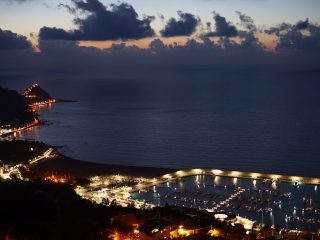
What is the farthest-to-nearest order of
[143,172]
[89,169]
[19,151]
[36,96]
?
[36,96] < [19,151] < [89,169] < [143,172]

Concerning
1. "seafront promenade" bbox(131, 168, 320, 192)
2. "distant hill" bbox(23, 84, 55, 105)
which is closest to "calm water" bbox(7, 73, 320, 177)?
"seafront promenade" bbox(131, 168, 320, 192)

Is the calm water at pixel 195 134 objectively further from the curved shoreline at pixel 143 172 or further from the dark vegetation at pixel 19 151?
the curved shoreline at pixel 143 172

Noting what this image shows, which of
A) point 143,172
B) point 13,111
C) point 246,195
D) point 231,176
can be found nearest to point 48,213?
point 246,195

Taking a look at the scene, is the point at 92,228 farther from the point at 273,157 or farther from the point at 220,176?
the point at 273,157

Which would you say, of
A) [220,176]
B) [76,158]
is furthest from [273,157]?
[76,158]

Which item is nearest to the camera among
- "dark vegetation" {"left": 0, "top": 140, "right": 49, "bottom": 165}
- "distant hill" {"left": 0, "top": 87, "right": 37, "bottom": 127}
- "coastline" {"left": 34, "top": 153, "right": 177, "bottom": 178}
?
"coastline" {"left": 34, "top": 153, "right": 177, "bottom": 178}

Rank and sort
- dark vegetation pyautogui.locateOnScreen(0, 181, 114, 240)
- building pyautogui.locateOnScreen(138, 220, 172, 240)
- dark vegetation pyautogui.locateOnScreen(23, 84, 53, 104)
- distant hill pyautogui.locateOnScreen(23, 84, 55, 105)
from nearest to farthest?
1. dark vegetation pyautogui.locateOnScreen(0, 181, 114, 240)
2. building pyautogui.locateOnScreen(138, 220, 172, 240)
3. distant hill pyautogui.locateOnScreen(23, 84, 55, 105)
4. dark vegetation pyautogui.locateOnScreen(23, 84, 53, 104)

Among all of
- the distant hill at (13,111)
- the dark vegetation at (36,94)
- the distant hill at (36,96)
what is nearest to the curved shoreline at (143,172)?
the distant hill at (13,111)

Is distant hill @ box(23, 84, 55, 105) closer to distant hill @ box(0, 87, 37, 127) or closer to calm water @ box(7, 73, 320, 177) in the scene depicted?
calm water @ box(7, 73, 320, 177)

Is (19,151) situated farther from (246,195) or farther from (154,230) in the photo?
(154,230)
